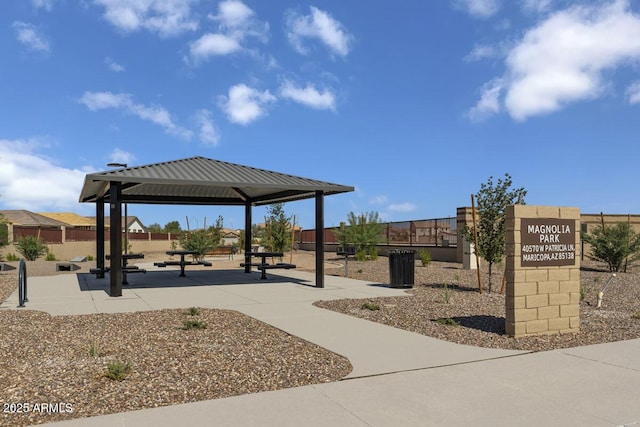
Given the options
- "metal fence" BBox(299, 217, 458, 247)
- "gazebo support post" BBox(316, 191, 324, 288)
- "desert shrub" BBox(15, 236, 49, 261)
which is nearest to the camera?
"gazebo support post" BBox(316, 191, 324, 288)

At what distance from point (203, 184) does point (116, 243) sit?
262 cm

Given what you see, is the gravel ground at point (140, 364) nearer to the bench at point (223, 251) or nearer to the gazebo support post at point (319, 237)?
the gazebo support post at point (319, 237)

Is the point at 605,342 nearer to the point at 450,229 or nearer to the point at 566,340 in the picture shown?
the point at 566,340

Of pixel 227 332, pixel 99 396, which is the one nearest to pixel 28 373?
pixel 99 396

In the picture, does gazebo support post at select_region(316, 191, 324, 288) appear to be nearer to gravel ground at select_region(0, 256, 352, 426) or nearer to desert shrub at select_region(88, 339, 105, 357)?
gravel ground at select_region(0, 256, 352, 426)

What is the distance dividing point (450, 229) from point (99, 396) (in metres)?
26.6

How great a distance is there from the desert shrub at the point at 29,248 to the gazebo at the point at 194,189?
1476 centimetres

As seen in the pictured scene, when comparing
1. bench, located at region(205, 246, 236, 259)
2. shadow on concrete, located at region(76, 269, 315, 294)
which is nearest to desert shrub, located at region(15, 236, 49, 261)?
bench, located at region(205, 246, 236, 259)

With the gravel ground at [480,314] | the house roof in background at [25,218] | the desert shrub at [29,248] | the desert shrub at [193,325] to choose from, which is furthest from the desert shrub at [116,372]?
the house roof in background at [25,218]

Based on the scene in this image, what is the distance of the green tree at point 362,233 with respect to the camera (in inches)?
1212

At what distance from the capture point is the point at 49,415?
15.9 feet

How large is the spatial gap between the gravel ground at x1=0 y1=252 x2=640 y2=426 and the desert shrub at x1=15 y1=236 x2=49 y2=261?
24340 millimetres

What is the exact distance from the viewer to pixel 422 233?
32.6 m

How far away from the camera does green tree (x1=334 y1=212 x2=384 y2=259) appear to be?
3080cm
